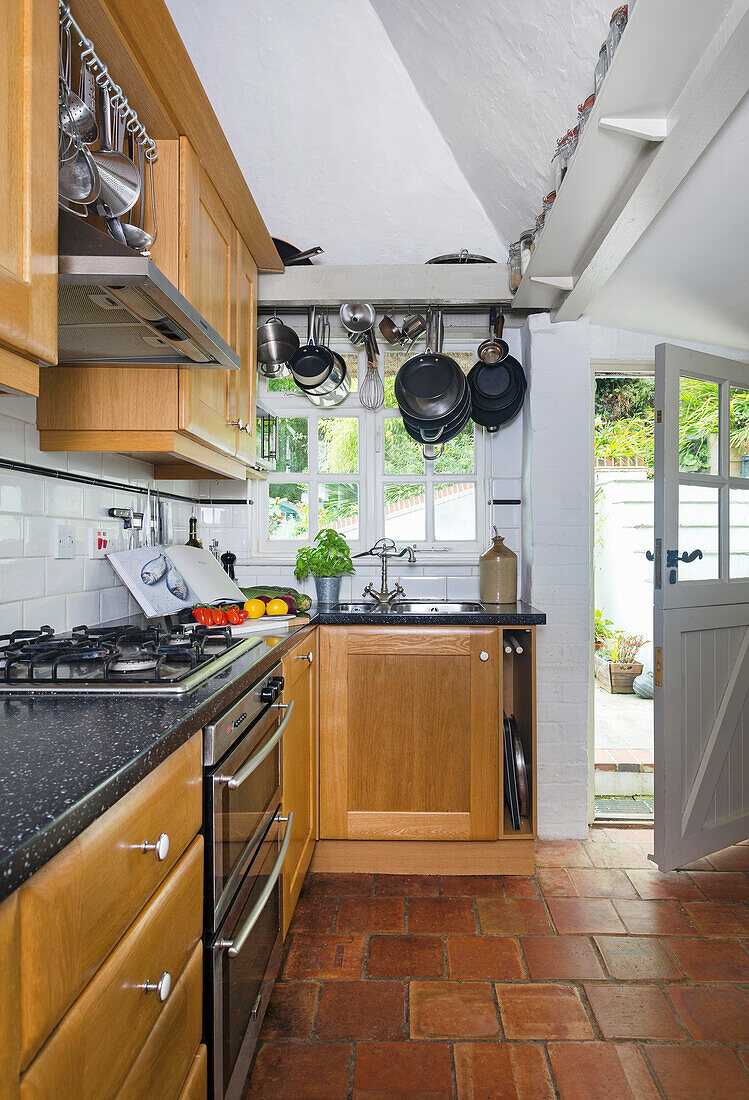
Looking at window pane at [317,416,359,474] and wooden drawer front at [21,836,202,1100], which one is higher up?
window pane at [317,416,359,474]

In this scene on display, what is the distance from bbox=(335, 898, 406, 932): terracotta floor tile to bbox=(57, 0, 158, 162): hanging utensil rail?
2.31 m

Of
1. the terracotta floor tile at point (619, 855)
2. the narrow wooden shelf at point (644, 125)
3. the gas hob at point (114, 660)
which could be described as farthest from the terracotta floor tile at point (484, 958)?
the narrow wooden shelf at point (644, 125)

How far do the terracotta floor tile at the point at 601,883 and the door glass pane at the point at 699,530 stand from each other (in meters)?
1.11

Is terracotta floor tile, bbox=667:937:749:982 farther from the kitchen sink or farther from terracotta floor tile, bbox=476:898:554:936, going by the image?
the kitchen sink

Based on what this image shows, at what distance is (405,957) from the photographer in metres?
2.12

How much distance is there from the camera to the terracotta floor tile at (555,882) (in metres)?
2.50

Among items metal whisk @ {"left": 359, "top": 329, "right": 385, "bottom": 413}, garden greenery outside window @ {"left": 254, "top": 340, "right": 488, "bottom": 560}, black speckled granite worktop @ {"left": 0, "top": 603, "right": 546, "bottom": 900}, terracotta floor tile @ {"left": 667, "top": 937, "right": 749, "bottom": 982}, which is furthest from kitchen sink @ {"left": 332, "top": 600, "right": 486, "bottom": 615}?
black speckled granite worktop @ {"left": 0, "top": 603, "right": 546, "bottom": 900}

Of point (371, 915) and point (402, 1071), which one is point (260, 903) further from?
point (371, 915)

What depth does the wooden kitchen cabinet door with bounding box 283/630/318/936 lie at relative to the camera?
2088 mm

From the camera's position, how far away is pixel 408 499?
3.33 m

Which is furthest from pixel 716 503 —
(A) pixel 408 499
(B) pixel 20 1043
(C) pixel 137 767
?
(B) pixel 20 1043

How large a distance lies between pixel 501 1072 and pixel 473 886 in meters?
0.95

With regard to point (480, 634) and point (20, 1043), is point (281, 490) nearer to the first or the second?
point (480, 634)

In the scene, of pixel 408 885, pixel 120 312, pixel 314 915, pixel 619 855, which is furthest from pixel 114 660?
pixel 619 855
